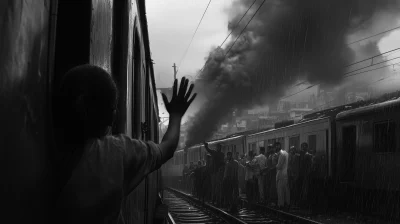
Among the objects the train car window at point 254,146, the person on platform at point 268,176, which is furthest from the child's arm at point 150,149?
the train car window at point 254,146

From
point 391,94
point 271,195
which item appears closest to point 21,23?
point 391,94

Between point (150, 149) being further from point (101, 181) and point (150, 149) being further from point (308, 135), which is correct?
point (308, 135)

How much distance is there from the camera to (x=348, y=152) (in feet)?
41.6

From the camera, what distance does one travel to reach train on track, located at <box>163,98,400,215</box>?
10.3 m

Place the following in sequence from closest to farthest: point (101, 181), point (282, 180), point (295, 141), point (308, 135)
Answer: point (101, 181) → point (282, 180) → point (308, 135) → point (295, 141)

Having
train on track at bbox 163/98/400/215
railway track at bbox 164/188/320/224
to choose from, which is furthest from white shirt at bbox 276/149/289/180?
train on track at bbox 163/98/400/215

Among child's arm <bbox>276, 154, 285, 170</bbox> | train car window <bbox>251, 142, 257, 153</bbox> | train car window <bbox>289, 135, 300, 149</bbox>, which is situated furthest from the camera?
train car window <bbox>251, 142, 257, 153</bbox>

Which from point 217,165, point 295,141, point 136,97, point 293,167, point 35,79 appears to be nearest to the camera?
point 35,79

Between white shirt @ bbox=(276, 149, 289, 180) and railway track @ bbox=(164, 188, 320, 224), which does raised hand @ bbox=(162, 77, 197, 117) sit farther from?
white shirt @ bbox=(276, 149, 289, 180)

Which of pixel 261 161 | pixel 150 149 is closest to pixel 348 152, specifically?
pixel 261 161

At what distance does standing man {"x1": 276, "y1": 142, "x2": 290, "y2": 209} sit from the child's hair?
10.9 meters

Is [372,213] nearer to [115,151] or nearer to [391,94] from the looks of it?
[391,94]

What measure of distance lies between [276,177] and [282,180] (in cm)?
28

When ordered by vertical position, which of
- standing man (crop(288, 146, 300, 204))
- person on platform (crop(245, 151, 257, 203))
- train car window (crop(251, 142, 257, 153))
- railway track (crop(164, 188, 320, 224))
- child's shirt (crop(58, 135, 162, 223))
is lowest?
railway track (crop(164, 188, 320, 224))
